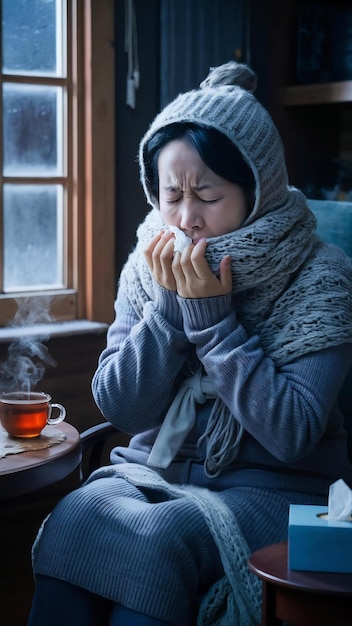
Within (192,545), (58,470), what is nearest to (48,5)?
(58,470)

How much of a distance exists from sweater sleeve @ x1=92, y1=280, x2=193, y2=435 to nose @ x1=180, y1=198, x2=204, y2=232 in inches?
5.7

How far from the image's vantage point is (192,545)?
165cm

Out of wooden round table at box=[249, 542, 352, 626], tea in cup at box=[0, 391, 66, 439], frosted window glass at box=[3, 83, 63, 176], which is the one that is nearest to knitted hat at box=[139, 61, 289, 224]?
tea in cup at box=[0, 391, 66, 439]

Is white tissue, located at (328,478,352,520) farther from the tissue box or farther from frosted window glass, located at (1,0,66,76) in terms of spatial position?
frosted window glass, located at (1,0,66,76)

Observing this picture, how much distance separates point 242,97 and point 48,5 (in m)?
1.23

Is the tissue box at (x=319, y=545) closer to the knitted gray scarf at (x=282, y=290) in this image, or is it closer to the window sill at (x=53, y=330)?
the knitted gray scarf at (x=282, y=290)

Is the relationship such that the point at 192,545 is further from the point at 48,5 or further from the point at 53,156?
the point at 48,5

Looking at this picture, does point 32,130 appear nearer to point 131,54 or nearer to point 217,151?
point 131,54

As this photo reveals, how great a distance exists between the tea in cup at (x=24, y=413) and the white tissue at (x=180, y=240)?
0.40 m

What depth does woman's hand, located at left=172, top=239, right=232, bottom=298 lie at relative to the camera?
70.1 inches

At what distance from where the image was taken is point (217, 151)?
5.93 feet

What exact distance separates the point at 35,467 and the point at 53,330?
1.22 meters

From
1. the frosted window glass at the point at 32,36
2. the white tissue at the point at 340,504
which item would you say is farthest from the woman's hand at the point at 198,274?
the frosted window glass at the point at 32,36

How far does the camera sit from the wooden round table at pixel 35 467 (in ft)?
5.41
